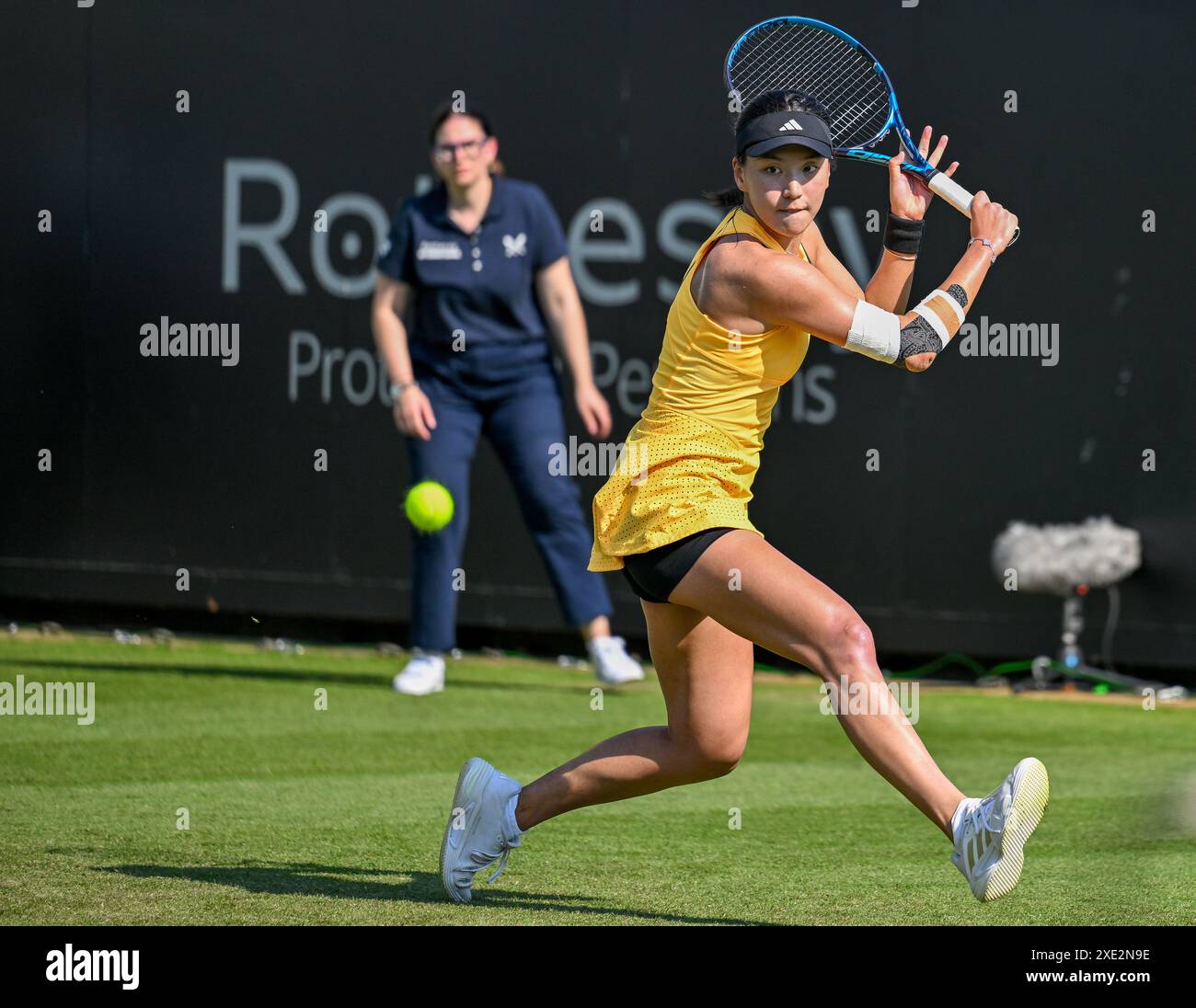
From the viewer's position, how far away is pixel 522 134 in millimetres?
10828

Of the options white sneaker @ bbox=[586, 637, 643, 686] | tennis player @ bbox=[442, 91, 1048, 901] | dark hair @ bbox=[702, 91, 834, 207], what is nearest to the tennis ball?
white sneaker @ bbox=[586, 637, 643, 686]

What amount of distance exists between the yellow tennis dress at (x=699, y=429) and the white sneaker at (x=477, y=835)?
29.3 inches

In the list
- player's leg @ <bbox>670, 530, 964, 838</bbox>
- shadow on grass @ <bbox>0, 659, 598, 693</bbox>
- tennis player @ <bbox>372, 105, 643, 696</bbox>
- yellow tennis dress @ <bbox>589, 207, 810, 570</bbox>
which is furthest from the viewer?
shadow on grass @ <bbox>0, 659, 598, 693</bbox>

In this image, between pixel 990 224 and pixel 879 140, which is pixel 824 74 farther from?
pixel 990 224

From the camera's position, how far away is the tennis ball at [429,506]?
933 cm

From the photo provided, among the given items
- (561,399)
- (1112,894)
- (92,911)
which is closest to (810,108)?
(1112,894)

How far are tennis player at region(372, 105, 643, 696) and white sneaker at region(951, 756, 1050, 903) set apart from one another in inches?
199

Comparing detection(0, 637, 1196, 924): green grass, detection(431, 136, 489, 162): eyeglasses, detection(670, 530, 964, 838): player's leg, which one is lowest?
detection(0, 637, 1196, 924): green grass

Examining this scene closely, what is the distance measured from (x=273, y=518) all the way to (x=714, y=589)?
23.5 feet

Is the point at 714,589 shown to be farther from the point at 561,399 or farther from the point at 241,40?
the point at 241,40

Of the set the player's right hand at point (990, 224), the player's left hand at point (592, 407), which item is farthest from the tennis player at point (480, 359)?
the player's right hand at point (990, 224)

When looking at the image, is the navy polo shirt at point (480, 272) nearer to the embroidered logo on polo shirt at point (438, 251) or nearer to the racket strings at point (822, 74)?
the embroidered logo on polo shirt at point (438, 251)

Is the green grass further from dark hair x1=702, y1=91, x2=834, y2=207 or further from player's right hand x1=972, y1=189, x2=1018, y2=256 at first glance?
dark hair x1=702, y1=91, x2=834, y2=207

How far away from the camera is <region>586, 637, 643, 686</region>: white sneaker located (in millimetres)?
9367
